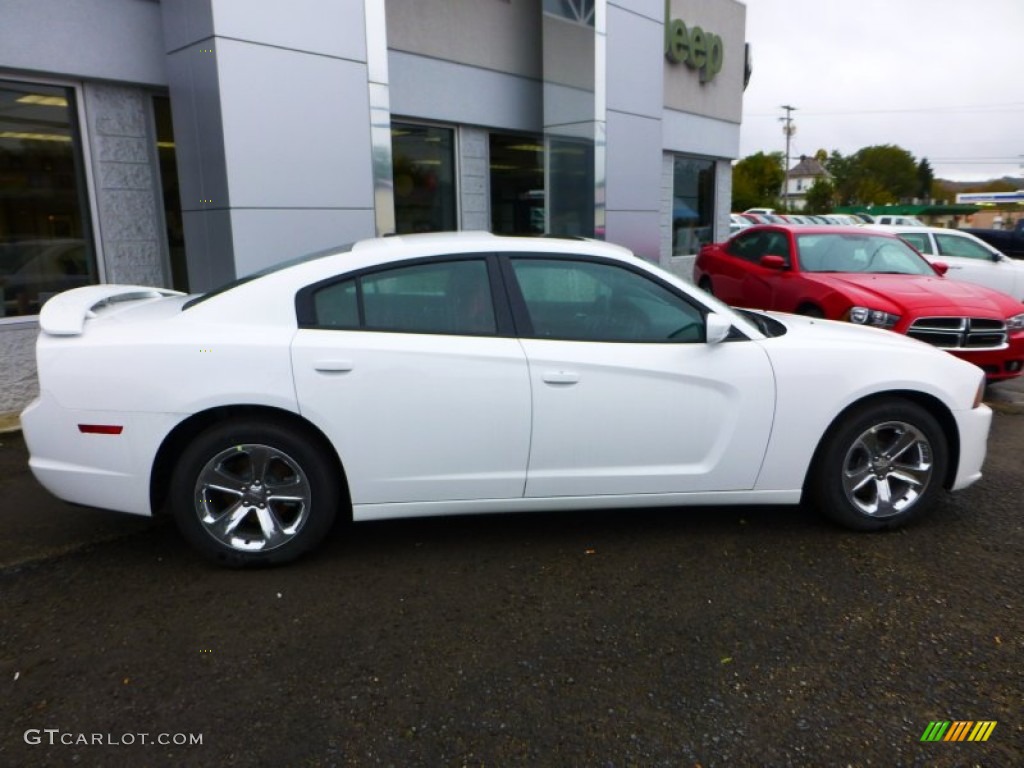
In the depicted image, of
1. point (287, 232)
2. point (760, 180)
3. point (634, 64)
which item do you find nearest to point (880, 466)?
point (287, 232)

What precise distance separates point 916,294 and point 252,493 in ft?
19.1

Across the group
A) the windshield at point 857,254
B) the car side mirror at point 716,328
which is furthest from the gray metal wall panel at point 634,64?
the car side mirror at point 716,328

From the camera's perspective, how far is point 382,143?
744cm

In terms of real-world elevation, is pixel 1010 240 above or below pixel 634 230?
below

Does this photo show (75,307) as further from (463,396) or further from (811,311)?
(811,311)

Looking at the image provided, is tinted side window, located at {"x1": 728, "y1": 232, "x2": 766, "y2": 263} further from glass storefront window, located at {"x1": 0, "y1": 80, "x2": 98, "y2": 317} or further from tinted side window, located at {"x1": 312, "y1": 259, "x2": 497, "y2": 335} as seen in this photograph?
glass storefront window, located at {"x1": 0, "y1": 80, "x2": 98, "y2": 317}

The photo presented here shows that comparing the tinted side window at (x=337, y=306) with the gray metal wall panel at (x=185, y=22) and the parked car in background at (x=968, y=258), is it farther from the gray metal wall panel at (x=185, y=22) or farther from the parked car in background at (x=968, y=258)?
the parked car in background at (x=968, y=258)

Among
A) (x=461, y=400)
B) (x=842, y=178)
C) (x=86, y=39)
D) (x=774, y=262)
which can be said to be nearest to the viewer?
(x=461, y=400)

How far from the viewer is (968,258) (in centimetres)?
1202

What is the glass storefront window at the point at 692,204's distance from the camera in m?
14.5

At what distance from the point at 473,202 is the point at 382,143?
2.74m

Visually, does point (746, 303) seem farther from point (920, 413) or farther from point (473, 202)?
point (920, 413)

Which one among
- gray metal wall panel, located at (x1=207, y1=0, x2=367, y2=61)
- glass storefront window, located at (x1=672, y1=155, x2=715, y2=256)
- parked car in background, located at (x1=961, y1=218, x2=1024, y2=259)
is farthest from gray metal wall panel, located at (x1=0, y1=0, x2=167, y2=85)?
parked car in background, located at (x1=961, y1=218, x2=1024, y2=259)

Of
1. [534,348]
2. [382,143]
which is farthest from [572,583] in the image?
[382,143]
